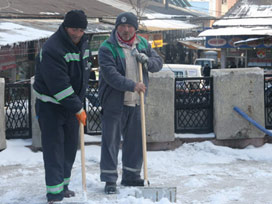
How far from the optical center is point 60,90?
4.62 metres

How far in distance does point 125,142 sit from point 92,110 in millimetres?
2165

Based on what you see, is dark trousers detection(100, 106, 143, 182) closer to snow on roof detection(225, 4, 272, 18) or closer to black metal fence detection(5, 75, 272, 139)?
black metal fence detection(5, 75, 272, 139)

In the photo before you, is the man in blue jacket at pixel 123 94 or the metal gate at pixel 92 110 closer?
the man in blue jacket at pixel 123 94

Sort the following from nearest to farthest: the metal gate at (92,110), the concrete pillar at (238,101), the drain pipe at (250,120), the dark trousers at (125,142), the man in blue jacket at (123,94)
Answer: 1. the man in blue jacket at (123,94)
2. the dark trousers at (125,142)
3. the drain pipe at (250,120)
4. the concrete pillar at (238,101)
5. the metal gate at (92,110)

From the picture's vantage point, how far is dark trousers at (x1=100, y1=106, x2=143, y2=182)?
5379mm

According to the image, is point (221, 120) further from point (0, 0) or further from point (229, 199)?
point (0, 0)

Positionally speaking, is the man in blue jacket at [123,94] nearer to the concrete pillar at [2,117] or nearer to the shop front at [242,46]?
the concrete pillar at [2,117]

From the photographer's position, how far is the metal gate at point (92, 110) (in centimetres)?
759

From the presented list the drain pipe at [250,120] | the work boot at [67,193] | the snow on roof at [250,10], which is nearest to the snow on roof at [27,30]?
the drain pipe at [250,120]

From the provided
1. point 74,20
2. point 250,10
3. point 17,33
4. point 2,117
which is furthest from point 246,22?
point 74,20

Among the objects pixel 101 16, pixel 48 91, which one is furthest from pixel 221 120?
pixel 101 16

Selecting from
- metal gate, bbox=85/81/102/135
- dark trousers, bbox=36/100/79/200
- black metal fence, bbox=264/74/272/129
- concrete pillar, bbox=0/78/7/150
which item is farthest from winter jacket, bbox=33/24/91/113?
black metal fence, bbox=264/74/272/129

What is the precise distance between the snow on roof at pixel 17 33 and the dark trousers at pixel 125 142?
28.9ft

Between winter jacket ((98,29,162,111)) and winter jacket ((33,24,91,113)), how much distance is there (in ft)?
1.13
